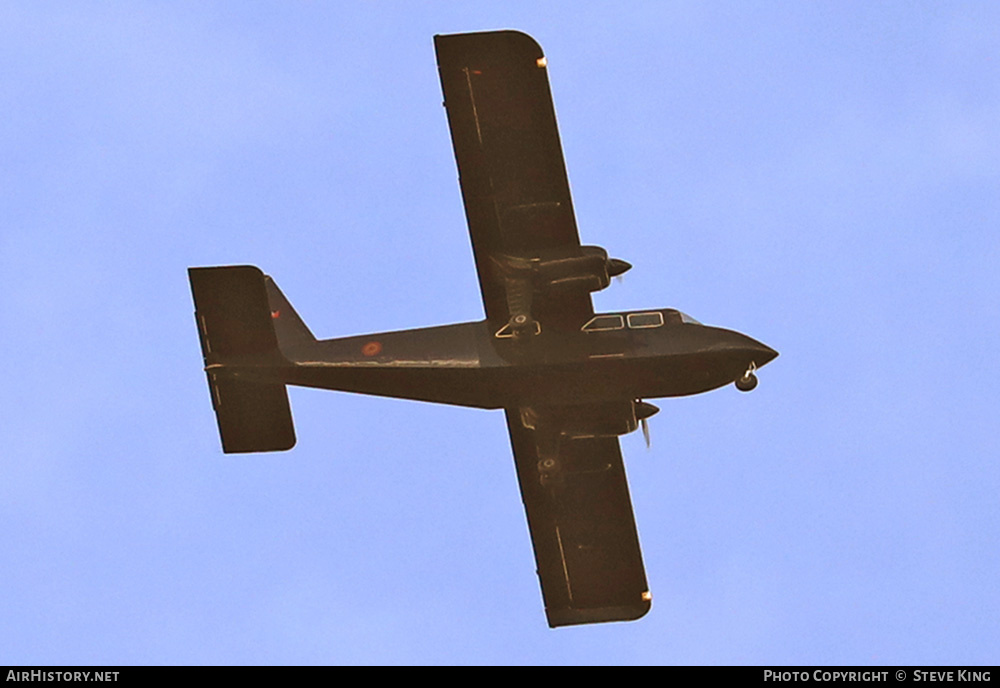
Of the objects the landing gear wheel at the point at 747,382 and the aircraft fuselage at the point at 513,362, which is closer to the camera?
the aircraft fuselage at the point at 513,362

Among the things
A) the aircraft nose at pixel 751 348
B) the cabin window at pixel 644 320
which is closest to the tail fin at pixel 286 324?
the cabin window at pixel 644 320

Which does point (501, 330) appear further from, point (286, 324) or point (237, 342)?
point (237, 342)

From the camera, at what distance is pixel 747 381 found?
39.2 meters

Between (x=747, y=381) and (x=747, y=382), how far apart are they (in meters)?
0.02

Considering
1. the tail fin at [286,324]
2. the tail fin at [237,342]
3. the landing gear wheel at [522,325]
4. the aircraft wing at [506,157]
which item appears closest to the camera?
the aircraft wing at [506,157]

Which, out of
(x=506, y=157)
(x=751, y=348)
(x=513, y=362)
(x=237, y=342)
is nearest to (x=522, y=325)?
(x=513, y=362)

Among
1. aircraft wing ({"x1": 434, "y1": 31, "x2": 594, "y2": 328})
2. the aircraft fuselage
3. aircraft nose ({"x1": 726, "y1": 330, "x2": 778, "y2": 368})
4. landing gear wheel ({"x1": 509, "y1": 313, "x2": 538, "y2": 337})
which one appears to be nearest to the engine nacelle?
aircraft wing ({"x1": 434, "y1": 31, "x2": 594, "y2": 328})

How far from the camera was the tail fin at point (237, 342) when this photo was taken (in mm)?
38031

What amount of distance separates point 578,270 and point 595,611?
9200mm

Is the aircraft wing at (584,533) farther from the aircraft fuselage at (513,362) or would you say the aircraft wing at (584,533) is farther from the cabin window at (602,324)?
the cabin window at (602,324)

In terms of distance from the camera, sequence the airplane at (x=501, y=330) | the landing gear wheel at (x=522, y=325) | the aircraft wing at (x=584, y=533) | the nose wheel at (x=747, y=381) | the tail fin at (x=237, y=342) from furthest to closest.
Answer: the aircraft wing at (x=584, y=533) → the nose wheel at (x=747, y=381) → the landing gear wheel at (x=522, y=325) → the tail fin at (x=237, y=342) → the airplane at (x=501, y=330)

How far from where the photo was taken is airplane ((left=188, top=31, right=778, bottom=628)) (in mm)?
37500

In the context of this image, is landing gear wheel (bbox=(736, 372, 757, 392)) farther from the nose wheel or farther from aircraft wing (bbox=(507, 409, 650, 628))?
aircraft wing (bbox=(507, 409, 650, 628))
